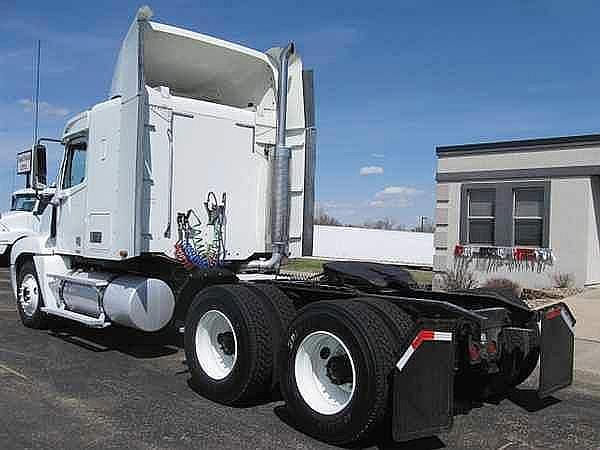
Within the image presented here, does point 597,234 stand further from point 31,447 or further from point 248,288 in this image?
point 31,447

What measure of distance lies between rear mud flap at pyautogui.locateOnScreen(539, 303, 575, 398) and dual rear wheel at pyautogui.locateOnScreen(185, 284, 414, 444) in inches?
54.9

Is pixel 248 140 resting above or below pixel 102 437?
above

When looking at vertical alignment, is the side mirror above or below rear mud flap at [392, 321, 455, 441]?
above

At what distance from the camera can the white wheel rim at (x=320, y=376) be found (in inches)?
211

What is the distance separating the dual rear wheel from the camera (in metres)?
4.91

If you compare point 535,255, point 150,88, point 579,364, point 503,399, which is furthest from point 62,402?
point 535,255

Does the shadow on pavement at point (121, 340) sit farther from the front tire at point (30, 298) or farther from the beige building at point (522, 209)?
the beige building at point (522, 209)

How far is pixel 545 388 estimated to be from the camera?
5805mm

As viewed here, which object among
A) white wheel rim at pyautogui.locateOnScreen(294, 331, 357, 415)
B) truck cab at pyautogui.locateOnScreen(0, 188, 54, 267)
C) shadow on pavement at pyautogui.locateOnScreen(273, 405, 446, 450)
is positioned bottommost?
shadow on pavement at pyautogui.locateOnScreen(273, 405, 446, 450)

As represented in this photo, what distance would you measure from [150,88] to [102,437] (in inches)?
166

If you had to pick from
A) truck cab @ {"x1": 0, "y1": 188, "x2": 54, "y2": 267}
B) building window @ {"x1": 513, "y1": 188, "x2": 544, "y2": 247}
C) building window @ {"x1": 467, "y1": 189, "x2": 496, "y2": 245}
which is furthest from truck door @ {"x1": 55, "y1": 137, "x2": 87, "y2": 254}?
truck cab @ {"x1": 0, "y1": 188, "x2": 54, "y2": 267}

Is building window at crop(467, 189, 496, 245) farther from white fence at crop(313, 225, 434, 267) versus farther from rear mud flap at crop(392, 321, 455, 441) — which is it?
white fence at crop(313, 225, 434, 267)

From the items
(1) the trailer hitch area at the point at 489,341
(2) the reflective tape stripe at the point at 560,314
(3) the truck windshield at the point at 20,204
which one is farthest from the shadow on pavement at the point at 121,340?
(3) the truck windshield at the point at 20,204

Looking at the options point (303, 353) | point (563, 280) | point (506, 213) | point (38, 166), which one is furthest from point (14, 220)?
point (303, 353)
